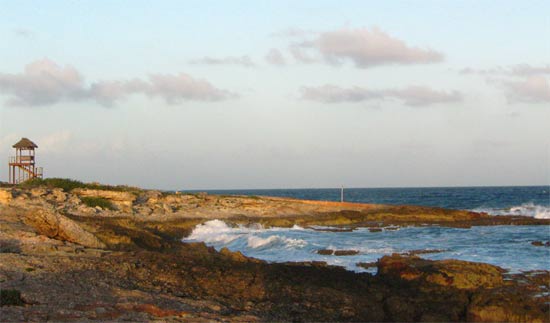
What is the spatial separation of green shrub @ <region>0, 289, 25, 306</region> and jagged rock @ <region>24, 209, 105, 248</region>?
750 centimetres

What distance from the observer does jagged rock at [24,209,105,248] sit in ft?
64.6

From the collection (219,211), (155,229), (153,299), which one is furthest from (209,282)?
(219,211)

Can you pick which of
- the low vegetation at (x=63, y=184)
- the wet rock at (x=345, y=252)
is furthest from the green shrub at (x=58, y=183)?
the wet rock at (x=345, y=252)

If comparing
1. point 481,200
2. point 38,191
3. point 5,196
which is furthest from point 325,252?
point 481,200

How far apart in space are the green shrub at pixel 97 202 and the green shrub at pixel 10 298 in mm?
25551

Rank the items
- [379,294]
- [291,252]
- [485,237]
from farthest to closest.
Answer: [485,237] < [291,252] < [379,294]

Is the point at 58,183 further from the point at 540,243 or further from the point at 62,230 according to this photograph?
the point at 540,243

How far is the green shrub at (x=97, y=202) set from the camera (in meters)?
→ 37.5

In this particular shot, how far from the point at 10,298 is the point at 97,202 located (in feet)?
88.2

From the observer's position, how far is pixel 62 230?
1978cm

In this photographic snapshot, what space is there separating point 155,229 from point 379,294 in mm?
18670

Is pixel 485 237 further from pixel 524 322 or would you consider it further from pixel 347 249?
pixel 524 322

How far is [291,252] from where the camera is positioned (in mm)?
23734

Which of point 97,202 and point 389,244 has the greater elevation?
point 97,202
